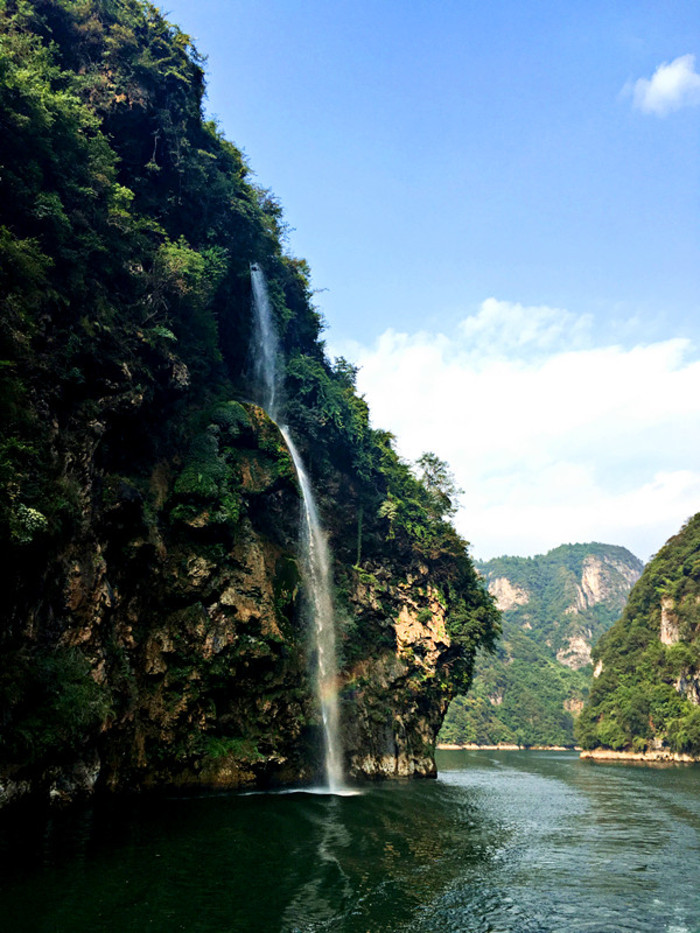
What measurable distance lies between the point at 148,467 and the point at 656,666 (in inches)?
3290

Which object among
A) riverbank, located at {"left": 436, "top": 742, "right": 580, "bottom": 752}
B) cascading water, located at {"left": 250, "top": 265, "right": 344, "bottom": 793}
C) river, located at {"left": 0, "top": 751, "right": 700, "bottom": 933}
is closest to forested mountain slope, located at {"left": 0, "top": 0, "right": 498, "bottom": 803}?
cascading water, located at {"left": 250, "top": 265, "right": 344, "bottom": 793}

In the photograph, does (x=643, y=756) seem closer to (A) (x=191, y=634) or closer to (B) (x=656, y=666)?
(B) (x=656, y=666)

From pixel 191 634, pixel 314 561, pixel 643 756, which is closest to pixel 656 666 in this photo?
pixel 643 756

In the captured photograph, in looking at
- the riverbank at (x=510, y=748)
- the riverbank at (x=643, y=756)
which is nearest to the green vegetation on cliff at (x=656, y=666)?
the riverbank at (x=643, y=756)

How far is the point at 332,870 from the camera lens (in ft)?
42.2

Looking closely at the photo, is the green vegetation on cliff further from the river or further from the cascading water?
the river

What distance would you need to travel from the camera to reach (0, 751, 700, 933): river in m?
9.92

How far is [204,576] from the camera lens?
23.4m

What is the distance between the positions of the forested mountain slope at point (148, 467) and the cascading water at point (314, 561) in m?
0.93

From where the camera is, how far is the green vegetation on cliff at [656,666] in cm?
7738

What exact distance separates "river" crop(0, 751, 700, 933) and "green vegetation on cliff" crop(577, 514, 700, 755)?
65054 mm

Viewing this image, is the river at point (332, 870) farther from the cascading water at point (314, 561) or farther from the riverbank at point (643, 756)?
the riverbank at point (643, 756)

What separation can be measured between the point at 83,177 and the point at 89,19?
36.3ft

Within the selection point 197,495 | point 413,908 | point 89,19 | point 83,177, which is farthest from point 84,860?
point 89,19
